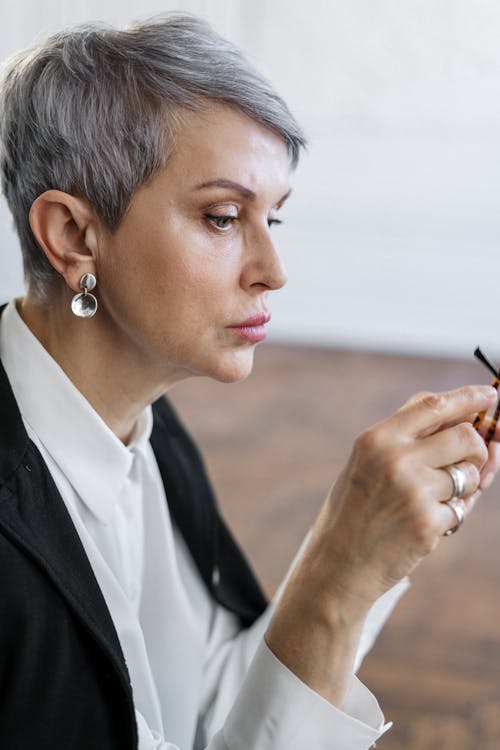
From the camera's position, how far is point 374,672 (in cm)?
201

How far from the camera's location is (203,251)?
100cm

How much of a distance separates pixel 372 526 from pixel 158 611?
19.1 inches

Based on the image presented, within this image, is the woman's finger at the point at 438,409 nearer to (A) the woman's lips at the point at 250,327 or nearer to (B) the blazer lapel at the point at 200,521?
(A) the woman's lips at the point at 250,327

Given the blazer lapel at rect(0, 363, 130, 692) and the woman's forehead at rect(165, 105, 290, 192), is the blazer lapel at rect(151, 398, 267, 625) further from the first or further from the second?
the woman's forehead at rect(165, 105, 290, 192)

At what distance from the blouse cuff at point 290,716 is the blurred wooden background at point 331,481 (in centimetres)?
89

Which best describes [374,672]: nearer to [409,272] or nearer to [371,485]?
[371,485]

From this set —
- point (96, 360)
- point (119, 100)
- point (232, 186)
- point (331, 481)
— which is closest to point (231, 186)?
point (232, 186)

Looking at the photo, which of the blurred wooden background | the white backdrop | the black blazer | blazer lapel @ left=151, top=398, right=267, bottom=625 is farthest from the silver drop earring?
the white backdrop

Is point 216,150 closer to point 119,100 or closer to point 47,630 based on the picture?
point 119,100

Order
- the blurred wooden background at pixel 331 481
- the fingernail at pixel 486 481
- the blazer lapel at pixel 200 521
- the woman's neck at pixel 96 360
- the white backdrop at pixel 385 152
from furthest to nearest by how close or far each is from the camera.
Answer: the white backdrop at pixel 385 152, the blurred wooden background at pixel 331 481, the blazer lapel at pixel 200 521, the woman's neck at pixel 96 360, the fingernail at pixel 486 481

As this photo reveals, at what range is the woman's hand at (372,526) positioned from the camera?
82cm

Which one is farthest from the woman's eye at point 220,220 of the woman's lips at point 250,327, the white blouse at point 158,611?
the white blouse at point 158,611

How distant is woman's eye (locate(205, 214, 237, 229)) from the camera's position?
997mm

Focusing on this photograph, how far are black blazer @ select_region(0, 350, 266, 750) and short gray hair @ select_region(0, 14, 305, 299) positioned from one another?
25 centimetres
